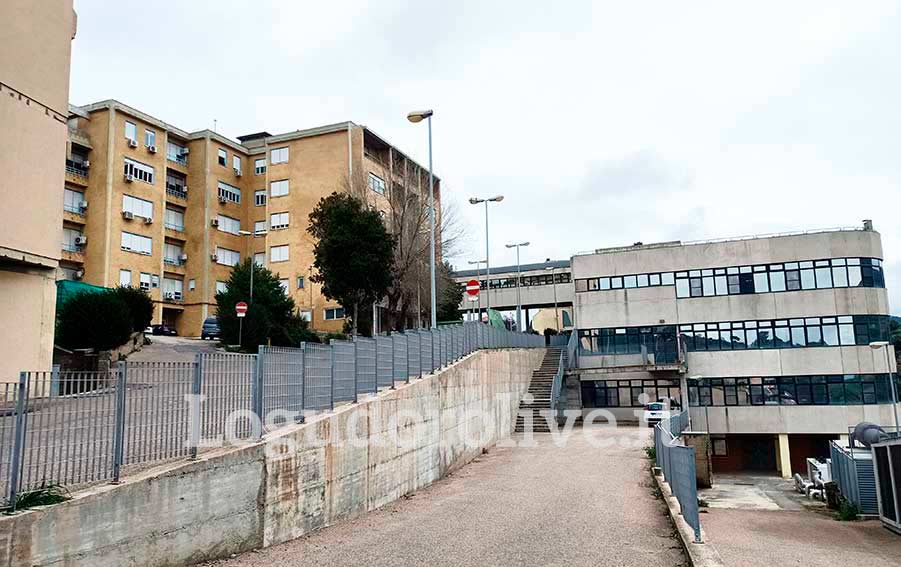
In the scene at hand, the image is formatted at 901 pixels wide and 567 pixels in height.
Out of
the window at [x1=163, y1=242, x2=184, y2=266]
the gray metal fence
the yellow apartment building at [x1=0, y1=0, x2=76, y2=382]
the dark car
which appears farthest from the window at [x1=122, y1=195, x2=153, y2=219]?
the gray metal fence

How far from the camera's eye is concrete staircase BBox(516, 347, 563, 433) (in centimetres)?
2770

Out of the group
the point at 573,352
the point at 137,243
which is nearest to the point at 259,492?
the point at 573,352

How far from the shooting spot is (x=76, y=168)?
44.0 m

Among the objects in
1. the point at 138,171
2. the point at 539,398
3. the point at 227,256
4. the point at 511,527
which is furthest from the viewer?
the point at 227,256

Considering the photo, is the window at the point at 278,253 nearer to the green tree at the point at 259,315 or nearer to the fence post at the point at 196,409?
the green tree at the point at 259,315

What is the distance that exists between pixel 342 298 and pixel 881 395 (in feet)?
91.3

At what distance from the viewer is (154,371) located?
7980 mm

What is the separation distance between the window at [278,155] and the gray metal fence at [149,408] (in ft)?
132

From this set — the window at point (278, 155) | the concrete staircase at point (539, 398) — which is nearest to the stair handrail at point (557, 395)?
the concrete staircase at point (539, 398)

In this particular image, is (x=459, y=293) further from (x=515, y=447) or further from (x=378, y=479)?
(x=378, y=479)

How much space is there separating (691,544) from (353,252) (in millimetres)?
22061

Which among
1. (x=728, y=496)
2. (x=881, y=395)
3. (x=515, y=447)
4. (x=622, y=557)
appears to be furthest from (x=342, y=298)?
(x=881, y=395)

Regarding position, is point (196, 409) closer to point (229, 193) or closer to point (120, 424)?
point (120, 424)

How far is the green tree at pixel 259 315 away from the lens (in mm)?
33812
